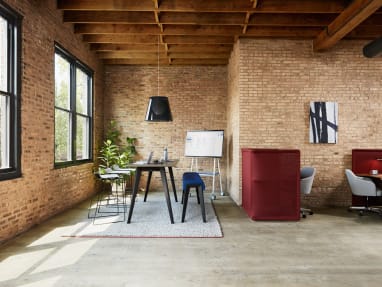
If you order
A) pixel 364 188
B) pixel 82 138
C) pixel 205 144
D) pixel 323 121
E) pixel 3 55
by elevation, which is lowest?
pixel 364 188

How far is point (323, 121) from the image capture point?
710 cm

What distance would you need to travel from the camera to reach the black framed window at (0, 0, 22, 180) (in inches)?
179

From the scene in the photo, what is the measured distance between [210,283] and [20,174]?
122 inches

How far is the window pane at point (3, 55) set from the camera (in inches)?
179

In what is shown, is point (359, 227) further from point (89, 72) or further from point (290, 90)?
point (89, 72)

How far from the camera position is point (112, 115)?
31.8ft

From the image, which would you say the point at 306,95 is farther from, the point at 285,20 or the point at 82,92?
the point at 82,92

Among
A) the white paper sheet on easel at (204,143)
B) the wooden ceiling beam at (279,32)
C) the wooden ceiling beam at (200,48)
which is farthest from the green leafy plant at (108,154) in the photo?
the wooden ceiling beam at (279,32)

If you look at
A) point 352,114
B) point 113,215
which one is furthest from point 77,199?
point 352,114

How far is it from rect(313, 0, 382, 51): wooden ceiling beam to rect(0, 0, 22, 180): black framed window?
191 inches

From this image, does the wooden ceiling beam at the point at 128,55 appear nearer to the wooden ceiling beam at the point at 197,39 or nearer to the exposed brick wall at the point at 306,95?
the wooden ceiling beam at the point at 197,39

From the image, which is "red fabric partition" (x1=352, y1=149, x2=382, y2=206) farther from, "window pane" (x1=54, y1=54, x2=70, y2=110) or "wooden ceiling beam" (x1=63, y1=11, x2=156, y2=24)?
"window pane" (x1=54, y1=54, x2=70, y2=110)

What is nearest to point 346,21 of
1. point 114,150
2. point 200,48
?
point 200,48

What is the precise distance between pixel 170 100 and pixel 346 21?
5.11m
